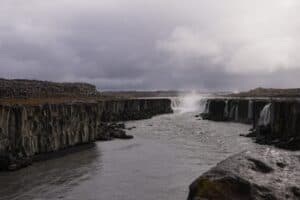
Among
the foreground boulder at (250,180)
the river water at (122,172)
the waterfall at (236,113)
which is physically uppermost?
the foreground boulder at (250,180)

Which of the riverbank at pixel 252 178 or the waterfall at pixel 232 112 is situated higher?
the riverbank at pixel 252 178

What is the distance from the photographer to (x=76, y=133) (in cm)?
4675

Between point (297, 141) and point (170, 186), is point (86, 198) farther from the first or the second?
point (297, 141)

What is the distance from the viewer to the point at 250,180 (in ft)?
44.5

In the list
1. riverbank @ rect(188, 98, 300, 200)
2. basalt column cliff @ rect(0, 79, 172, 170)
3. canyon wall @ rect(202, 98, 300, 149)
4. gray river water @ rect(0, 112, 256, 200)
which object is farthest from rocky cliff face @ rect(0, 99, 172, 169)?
riverbank @ rect(188, 98, 300, 200)

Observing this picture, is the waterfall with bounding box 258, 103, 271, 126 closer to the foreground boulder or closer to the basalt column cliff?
the basalt column cliff

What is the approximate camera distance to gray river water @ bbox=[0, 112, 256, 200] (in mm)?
25141

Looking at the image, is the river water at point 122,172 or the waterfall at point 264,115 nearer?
the river water at point 122,172

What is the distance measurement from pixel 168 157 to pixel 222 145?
9.83 metres

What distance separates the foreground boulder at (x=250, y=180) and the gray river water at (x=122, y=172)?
9156 millimetres

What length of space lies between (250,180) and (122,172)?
18.8 meters

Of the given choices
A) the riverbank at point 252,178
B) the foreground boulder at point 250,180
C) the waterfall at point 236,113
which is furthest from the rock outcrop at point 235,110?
the foreground boulder at point 250,180

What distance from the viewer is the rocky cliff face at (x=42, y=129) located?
111ft

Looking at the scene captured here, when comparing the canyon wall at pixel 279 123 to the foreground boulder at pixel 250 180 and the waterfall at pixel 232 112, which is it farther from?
the foreground boulder at pixel 250 180
